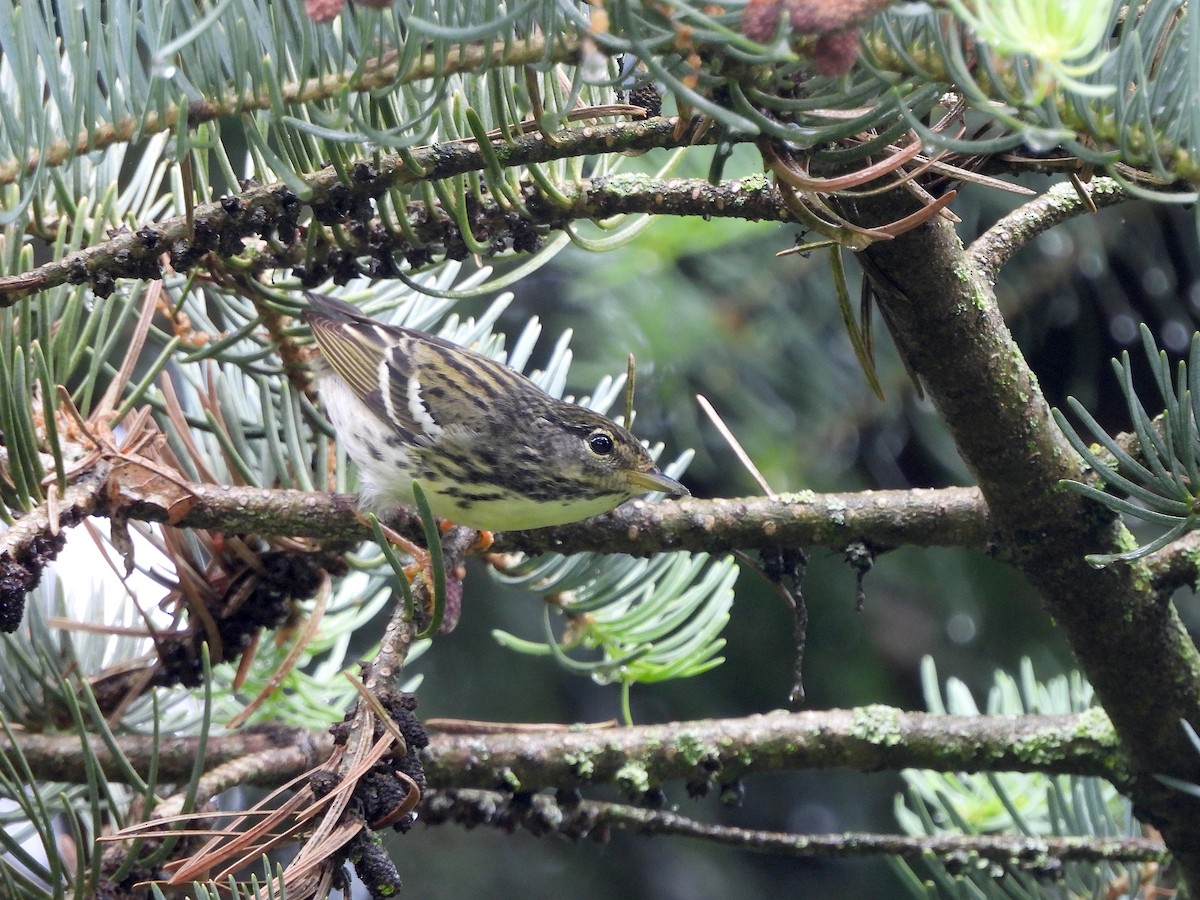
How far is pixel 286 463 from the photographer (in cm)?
180

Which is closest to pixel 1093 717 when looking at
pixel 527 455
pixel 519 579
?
pixel 519 579

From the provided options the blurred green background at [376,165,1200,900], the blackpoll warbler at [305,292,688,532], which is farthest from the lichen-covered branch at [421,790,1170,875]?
the blurred green background at [376,165,1200,900]

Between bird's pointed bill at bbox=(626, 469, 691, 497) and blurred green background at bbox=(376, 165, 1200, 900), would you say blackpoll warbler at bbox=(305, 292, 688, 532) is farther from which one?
blurred green background at bbox=(376, 165, 1200, 900)

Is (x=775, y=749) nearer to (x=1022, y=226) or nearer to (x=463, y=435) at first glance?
(x=1022, y=226)

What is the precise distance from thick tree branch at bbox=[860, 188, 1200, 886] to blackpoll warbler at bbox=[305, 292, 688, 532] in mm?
654

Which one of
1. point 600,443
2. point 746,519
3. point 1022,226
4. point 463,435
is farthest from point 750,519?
point 463,435

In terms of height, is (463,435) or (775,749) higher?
(463,435)

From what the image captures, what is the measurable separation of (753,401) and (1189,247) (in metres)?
1.21

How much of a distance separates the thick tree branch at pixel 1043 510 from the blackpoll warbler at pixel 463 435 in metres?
0.65

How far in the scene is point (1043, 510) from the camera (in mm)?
1377

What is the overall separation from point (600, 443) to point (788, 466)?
0.87 meters

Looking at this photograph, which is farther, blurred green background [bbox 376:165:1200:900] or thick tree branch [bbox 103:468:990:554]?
blurred green background [bbox 376:165:1200:900]

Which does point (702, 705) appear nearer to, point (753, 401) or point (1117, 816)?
point (753, 401)

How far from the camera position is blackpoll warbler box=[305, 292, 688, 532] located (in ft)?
6.32
